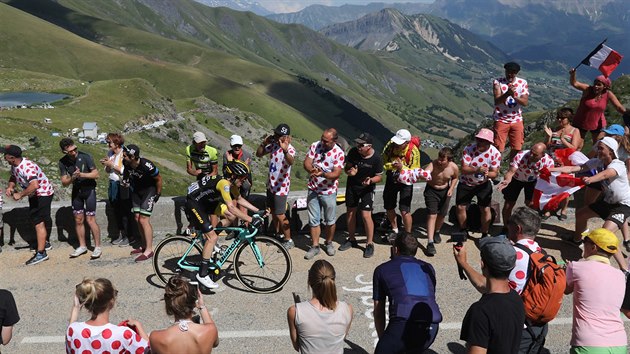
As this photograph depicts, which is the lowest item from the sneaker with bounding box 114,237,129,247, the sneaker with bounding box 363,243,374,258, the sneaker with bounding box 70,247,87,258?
the sneaker with bounding box 70,247,87,258

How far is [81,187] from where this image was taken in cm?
914

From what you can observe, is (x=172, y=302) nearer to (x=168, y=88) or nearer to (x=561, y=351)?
(x=561, y=351)

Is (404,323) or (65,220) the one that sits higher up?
(404,323)

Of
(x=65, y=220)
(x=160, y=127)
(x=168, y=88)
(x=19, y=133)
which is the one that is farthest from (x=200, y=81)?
(x=65, y=220)

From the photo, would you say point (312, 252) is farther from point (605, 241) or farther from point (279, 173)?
point (605, 241)

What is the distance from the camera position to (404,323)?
15.7 feet

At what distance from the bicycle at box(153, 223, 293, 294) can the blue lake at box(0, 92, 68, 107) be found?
89584mm

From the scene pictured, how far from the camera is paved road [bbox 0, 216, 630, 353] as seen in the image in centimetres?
664

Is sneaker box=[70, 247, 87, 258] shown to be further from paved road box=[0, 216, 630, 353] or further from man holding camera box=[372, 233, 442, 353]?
man holding camera box=[372, 233, 442, 353]

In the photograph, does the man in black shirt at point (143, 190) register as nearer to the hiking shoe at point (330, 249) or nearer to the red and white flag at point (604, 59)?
the hiking shoe at point (330, 249)

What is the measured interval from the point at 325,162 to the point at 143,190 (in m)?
3.60

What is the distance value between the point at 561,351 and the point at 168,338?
521cm

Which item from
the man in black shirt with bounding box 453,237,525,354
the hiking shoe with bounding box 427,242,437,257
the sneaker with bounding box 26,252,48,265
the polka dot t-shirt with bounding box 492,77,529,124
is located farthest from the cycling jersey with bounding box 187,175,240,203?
the polka dot t-shirt with bounding box 492,77,529,124

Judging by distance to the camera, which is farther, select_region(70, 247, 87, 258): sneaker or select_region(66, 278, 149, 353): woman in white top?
select_region(70, 247, 87, 258): sneaker
